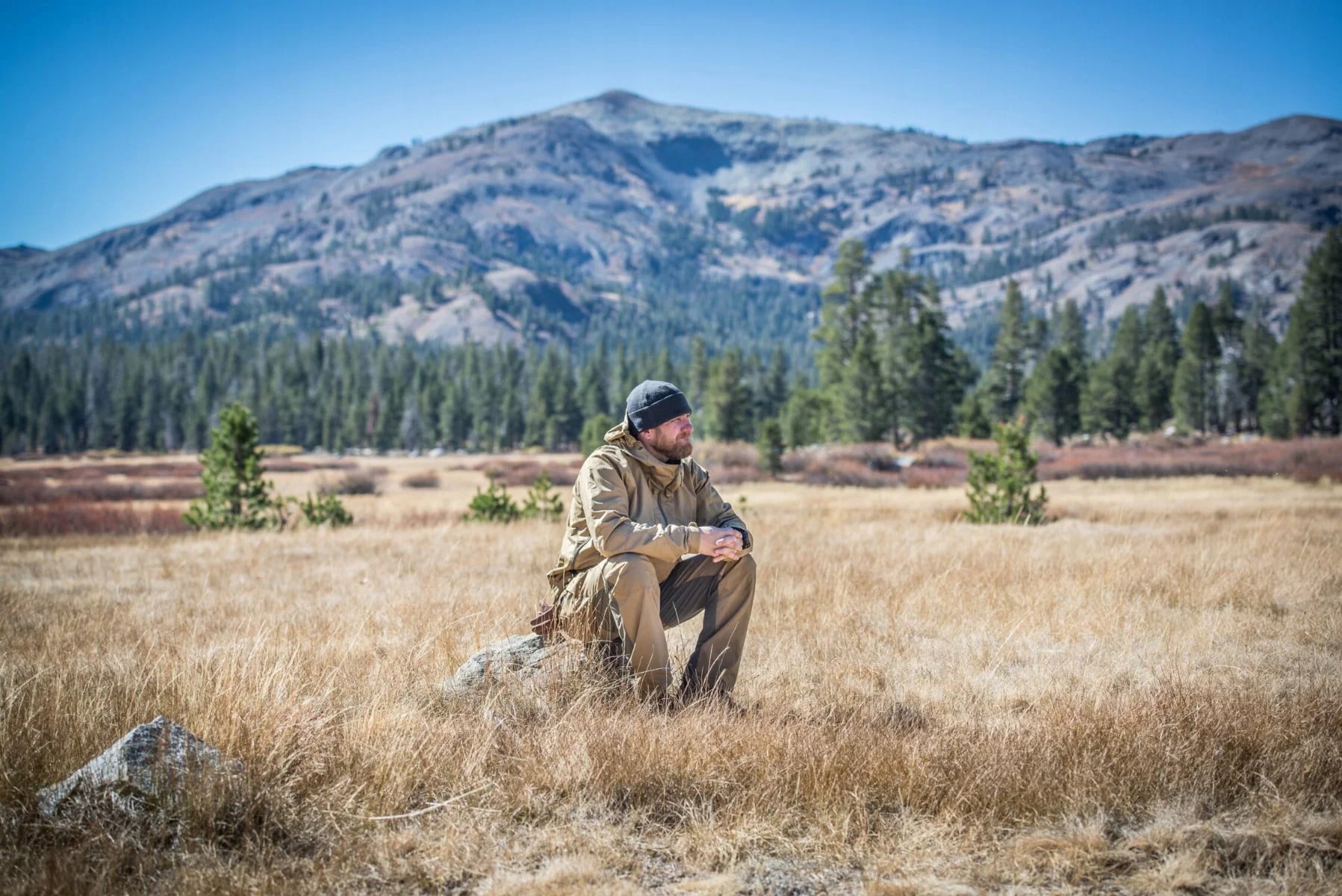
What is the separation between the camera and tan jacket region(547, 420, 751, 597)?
4.55m

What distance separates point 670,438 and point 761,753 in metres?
1.73

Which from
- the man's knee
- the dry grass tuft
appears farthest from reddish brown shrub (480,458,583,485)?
the man's knee

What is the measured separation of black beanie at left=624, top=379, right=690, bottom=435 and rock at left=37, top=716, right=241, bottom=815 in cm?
249

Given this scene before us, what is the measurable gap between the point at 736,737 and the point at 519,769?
1.00 m

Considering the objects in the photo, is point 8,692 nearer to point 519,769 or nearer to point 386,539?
point 519,769

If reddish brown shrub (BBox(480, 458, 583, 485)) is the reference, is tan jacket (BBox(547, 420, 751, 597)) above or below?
above

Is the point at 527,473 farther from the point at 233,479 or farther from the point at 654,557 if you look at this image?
the point at 654,557

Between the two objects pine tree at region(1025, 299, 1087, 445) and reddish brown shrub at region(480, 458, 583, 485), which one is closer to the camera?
reddish brown shrub at region(480, 458, 583, 485)

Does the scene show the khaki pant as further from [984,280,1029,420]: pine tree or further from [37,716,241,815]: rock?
[984,280,1029,420]: pine tree

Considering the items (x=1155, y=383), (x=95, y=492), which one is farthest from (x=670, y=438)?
(x=1155, y=383)

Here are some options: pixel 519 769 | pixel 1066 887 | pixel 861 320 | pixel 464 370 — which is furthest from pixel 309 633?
pixel 464 370

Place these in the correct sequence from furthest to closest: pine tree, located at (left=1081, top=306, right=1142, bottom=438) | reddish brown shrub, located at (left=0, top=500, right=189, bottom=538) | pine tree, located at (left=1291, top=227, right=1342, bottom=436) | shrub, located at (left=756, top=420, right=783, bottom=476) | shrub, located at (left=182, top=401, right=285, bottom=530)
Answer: pine tree, located at (left=1081, top=306, right=1142, bottom=438)
pine tree, located at (left=1291, top=227, right=1342, bottom=436)
shrub, located at (left=756, top=420, right=783, bottom=476)
reddish brown shrub, located at (left=0, top=500, right=189, bottom=538)
shrub, located at (left=182, top=401, right=285, bottom=530)

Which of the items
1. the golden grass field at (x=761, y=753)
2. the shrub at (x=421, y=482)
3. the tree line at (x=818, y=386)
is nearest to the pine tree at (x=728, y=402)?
the tree line at (x=818, y=386)

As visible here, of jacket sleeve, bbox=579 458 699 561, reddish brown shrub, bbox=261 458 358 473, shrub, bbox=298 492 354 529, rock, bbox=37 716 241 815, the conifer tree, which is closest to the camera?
rock, bbox=37 716 241 815
